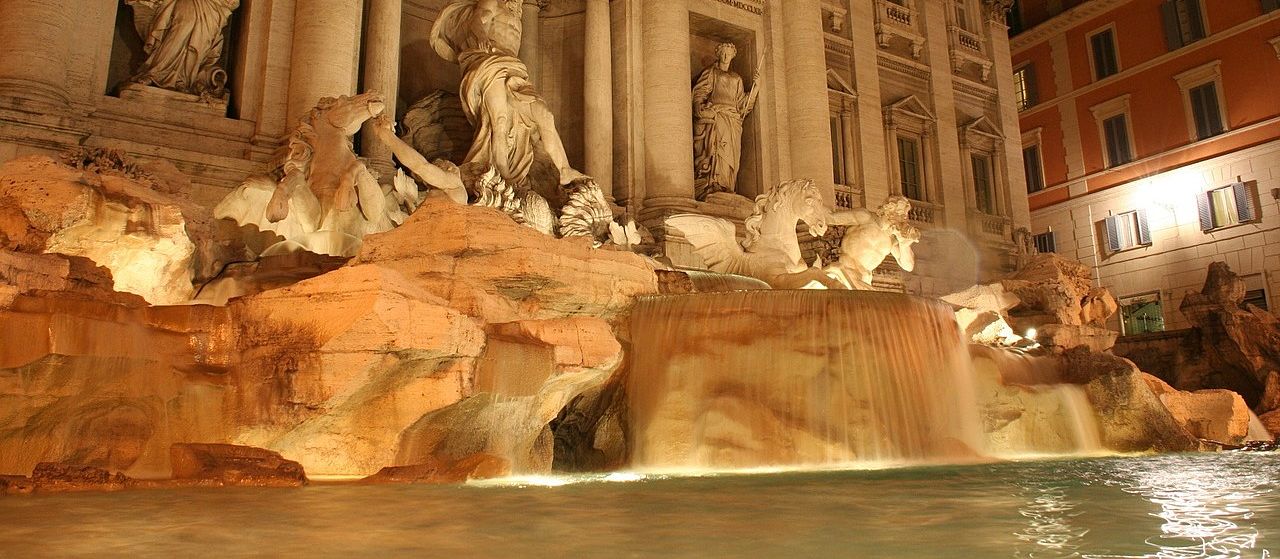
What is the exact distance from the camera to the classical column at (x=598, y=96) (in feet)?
49.9

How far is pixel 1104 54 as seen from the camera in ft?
96.3

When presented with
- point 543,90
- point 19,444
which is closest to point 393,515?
point 19,444

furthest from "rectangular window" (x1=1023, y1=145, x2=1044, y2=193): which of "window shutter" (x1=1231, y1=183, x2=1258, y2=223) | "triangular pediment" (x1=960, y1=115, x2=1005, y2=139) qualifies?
"triangular pediment" (x1=960, y1=115, x2=1005, y2=139)

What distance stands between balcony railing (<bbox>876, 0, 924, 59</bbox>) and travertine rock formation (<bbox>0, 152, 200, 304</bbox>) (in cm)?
1734

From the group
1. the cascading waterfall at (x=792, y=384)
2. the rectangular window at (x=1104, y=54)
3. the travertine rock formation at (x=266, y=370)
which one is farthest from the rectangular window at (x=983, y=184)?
the travertine rock formation at (x=266, y=370)

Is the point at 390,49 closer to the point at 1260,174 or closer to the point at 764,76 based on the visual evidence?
the point at 764,76

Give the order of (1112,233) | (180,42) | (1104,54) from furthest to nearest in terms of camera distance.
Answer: (1104,54) → (1112,233) → (180,42)

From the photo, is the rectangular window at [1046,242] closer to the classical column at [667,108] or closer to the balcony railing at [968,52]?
the balcony railing at [968,52]

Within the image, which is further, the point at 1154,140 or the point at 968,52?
the point at 1154,140

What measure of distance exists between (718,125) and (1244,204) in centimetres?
1669

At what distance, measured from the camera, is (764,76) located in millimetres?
17891

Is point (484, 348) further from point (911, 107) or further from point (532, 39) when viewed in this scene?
point (911, 107)

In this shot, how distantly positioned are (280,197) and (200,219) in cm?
136

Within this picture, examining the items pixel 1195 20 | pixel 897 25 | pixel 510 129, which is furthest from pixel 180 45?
pixel 1195 20
